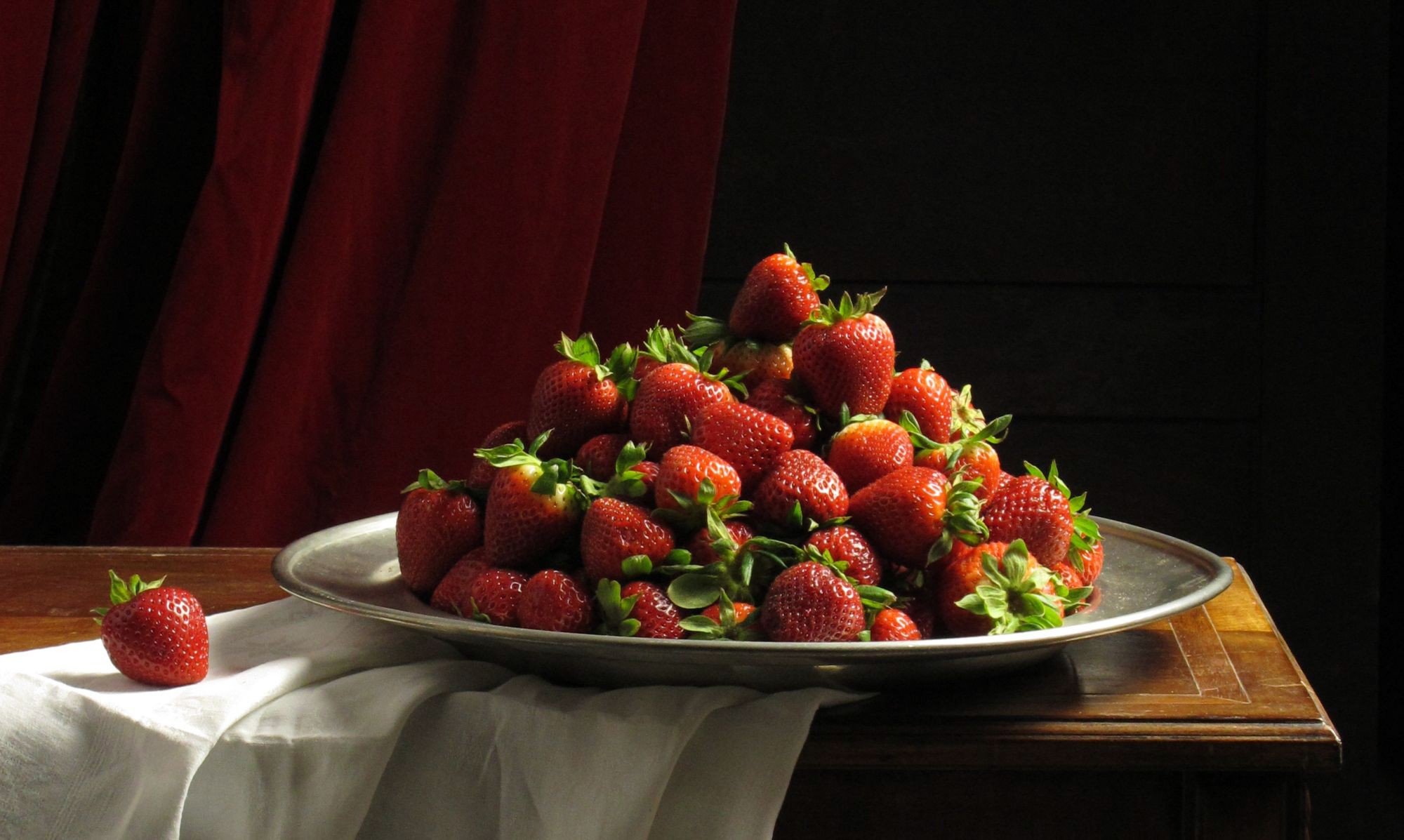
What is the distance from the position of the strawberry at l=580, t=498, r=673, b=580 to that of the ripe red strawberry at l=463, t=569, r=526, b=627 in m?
0.04

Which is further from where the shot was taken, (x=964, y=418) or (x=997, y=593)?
(x=964, y=418)

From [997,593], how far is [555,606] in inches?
8.6

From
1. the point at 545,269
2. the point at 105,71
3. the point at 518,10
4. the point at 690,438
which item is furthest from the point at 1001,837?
the point at 105,71

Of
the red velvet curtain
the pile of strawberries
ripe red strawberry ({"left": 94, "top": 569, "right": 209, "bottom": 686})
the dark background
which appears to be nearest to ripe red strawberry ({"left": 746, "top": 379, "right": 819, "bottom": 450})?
the pile of strawberries

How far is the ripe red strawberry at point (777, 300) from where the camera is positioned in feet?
2.68

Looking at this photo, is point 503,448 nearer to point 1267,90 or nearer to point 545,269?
point 545,269

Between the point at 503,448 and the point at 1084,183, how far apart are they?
129 centimetres

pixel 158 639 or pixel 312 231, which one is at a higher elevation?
pixel 312 231

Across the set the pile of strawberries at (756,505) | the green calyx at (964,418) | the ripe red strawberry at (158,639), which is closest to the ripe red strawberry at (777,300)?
the pile of strawberries at (756,505)

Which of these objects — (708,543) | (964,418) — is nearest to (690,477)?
(708,543)

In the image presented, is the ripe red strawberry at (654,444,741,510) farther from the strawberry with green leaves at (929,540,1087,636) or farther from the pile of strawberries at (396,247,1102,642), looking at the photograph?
the strawberry with green leaves at (929,540,1087,636)

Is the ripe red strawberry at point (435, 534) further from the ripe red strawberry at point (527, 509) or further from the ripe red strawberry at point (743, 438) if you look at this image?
the ripe red strawberry at point (743, 438)

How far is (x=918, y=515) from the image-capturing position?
2.28 ft

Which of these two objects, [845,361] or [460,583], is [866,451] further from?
[460,583]
